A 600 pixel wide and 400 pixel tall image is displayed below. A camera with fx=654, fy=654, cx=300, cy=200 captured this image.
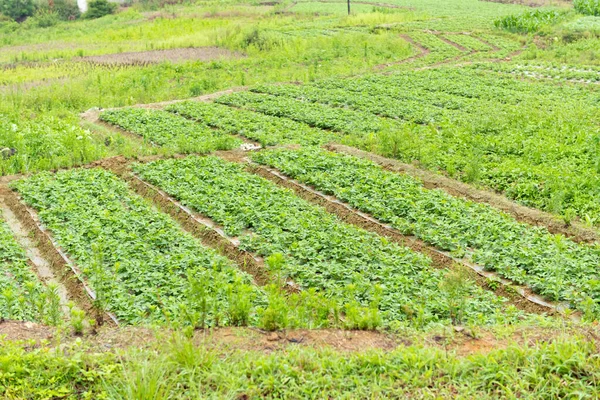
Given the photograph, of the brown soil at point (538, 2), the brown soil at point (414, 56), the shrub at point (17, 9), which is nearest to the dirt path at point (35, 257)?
the brown soil at point (414, 56)

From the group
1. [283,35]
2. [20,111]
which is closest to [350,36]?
[283,35]

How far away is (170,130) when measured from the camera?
1658 centimetres

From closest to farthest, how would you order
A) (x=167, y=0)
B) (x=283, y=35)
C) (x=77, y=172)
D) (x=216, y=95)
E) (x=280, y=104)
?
(x=77, y=172) → (x=280, y=104) → (x=216, y=95) → (x=283, y=35) → (x=167, y=0)

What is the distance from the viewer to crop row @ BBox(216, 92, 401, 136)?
54.1 feet

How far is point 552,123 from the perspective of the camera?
15.2 metres

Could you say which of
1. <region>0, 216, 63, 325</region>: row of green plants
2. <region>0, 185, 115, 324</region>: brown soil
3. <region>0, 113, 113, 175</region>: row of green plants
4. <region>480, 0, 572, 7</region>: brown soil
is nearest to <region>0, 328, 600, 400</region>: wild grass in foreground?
<region>0, 216, 63, 325</region>: row of green plants

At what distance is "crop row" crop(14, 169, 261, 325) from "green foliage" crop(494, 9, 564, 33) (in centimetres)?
2834

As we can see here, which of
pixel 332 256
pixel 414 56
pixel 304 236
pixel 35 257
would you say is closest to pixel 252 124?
pixel 304 236

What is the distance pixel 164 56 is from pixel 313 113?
15840 millimetres

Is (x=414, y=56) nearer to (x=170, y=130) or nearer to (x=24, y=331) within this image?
(x=170, y=130)

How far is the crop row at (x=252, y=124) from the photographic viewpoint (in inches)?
608

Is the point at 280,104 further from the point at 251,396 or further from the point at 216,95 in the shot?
the point at 251,396

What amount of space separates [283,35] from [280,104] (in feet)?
58.5

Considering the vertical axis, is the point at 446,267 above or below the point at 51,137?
below
